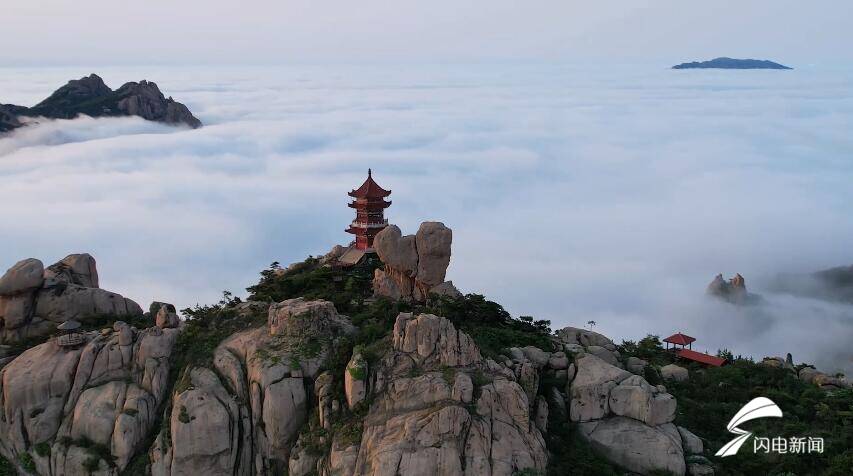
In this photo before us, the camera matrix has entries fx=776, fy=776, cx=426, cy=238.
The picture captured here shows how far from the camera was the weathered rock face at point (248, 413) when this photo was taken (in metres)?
20.4

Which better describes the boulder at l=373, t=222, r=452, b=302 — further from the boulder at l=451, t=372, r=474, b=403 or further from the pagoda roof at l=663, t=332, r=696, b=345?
the pagoda roof at l=663, t=332, r=696, b=345

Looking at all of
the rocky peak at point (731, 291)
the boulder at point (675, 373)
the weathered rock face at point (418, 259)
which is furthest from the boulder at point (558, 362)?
the rocky peak at point (731, 291)

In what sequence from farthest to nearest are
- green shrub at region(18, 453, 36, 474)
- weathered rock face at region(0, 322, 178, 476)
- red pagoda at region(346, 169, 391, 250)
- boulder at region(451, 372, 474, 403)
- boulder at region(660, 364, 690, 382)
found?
red pagoda at region(346, 169, 391, 250) → boulder at region(660, 364, 690, 382) → green shrub at region(18, 453, 36, 474) → weathered rock face at region(0, 322, 178, 476) → boulder at region(451, 372, 474, 403)

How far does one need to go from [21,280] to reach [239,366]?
9.90m

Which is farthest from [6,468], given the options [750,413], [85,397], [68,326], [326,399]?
[750,413]

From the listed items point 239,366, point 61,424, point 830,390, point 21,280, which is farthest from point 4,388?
point 830,390

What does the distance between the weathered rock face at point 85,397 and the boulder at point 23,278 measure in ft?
12.1

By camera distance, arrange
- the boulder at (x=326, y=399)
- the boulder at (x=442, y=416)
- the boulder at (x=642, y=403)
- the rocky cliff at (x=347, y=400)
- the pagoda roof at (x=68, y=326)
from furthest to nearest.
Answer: the pagoda roof at (x=68, y=326) → the boulder at (x=642, y=403) → the boulder at (x=326, y=399) → the rocky cliff at (x=347, y=400) → the boulder at (x=442, y=416)

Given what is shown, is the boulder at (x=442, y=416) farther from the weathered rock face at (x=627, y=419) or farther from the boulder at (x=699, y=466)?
the boulder at (x=699, y=466)

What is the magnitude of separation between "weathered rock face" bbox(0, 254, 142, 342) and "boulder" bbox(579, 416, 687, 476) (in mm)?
17363

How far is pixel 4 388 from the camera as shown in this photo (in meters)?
22.6

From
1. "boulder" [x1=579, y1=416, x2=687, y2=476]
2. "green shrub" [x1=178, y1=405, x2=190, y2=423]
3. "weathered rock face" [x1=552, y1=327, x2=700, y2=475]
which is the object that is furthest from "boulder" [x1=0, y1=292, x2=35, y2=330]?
"boulder" [x1=579, y1=416, x2=687, y2=476]

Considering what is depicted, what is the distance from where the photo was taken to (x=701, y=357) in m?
28.0

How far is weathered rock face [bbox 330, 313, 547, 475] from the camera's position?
18.1 meters
